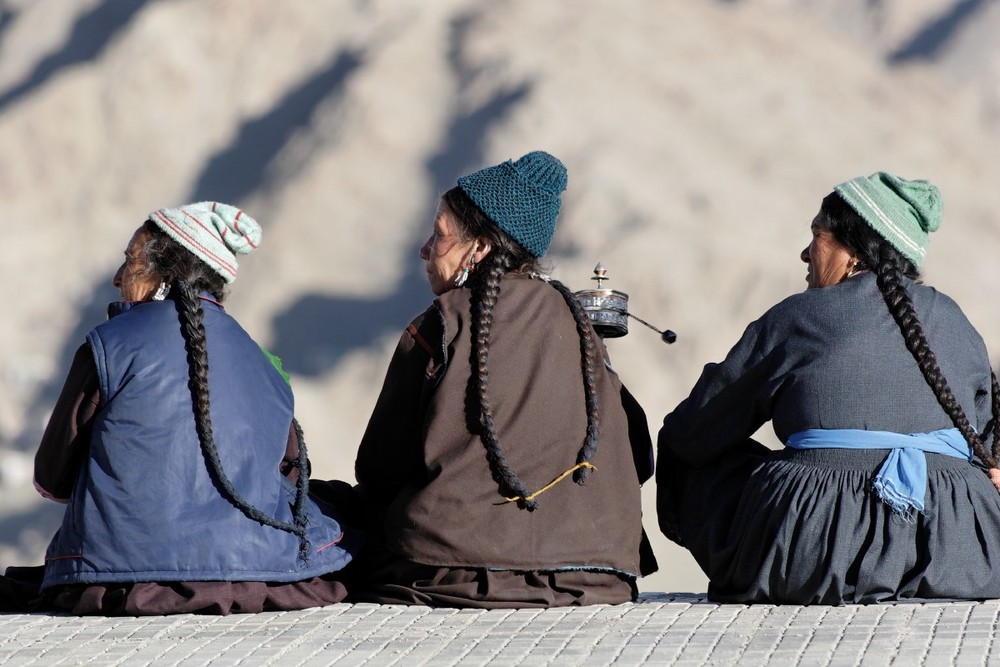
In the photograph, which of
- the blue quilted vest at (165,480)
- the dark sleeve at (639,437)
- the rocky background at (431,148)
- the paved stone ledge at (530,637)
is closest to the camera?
the paved stone ledge at (530,637)

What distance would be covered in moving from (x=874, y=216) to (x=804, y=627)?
91 centimetres

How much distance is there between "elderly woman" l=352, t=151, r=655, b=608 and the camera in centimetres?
321

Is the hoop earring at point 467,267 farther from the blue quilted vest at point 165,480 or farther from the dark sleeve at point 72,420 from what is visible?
the dark sleeve at point 72,420

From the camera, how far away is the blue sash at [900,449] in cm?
319

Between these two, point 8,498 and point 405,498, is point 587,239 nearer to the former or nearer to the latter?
point 8,498

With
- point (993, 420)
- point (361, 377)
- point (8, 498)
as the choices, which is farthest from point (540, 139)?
point (993, 420)

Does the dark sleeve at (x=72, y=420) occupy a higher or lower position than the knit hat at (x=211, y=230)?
lower

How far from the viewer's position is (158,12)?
896 inches

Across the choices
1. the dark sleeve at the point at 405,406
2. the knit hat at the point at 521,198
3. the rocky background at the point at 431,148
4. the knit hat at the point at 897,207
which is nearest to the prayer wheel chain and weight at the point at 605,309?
the knit hat at the point at 521,198

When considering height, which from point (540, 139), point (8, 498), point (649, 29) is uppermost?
point (649, 29)

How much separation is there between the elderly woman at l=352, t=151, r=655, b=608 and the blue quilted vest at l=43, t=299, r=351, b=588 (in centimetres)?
25

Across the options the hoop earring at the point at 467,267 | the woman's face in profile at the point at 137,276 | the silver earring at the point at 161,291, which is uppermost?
the woman's face in profile at the point at 137,276

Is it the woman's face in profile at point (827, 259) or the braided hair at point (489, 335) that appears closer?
the braided hair at point (489, 335)

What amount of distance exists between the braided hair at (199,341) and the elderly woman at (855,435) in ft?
2.68
